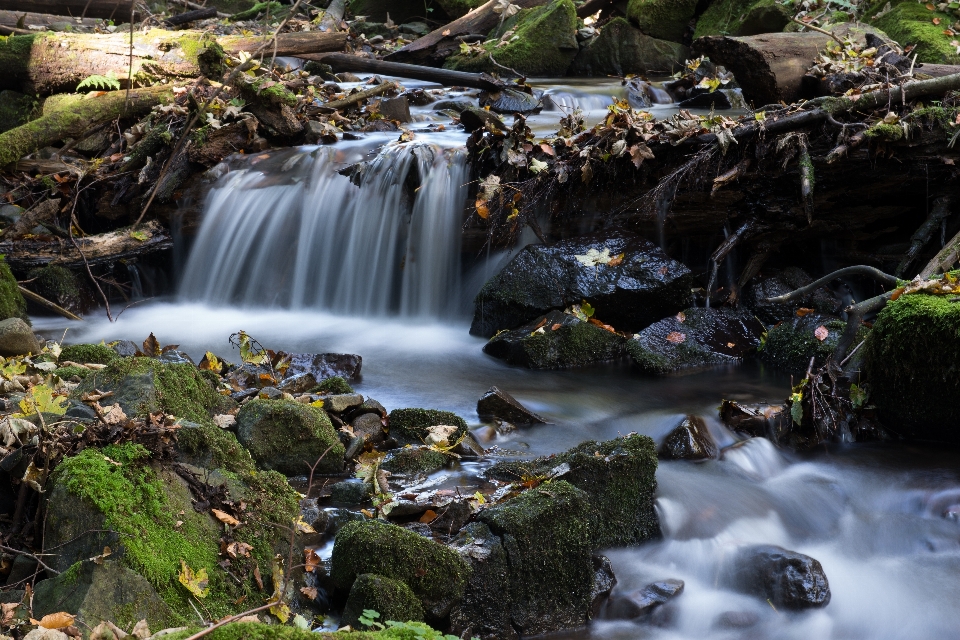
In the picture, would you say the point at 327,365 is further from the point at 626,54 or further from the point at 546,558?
the point at 626,54

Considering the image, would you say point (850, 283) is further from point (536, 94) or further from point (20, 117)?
point (20, 117)

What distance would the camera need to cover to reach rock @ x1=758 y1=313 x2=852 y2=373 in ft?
20.9

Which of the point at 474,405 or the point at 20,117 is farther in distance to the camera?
the point at 20,117

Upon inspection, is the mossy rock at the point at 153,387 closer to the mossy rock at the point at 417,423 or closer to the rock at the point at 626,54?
the mossy rock at the point at 417,423

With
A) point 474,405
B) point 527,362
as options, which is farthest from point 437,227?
point 474,405

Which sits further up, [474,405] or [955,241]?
[955,241]

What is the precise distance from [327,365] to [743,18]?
31.5 ft

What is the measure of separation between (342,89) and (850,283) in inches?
277

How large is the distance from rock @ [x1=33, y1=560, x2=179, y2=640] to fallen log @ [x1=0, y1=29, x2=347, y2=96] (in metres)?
8.50

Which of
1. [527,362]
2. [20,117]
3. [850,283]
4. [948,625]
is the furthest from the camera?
[20,117]

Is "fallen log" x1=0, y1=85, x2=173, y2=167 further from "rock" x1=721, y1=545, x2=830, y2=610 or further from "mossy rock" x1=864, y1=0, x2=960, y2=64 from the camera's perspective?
"mossy rock" x1=864, y1=0, x2=960, y2=64

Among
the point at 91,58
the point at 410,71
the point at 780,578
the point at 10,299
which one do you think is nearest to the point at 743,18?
the point at 410,71

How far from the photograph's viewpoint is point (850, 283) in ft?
→ 24.6


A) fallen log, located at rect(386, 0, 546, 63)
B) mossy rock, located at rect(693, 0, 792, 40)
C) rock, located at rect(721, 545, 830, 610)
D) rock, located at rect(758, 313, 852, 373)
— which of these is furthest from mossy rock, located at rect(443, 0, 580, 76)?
rock, located at rect(721, 545, 830, 610)
